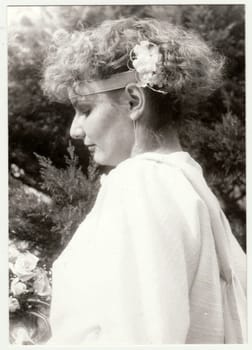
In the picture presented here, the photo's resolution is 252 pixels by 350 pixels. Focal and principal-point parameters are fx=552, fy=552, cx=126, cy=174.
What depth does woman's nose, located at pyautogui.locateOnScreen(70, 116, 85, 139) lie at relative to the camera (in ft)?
4.95

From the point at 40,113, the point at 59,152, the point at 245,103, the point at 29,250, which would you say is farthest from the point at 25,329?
the point at 245,103

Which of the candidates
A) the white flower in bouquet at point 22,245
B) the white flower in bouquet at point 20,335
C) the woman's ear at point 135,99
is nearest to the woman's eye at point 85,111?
the woman's ear at point 135,99

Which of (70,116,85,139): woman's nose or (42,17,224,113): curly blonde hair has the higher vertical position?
(42,17,224,113): curly blonde hair

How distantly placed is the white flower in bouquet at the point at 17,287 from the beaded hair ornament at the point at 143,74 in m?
0.57

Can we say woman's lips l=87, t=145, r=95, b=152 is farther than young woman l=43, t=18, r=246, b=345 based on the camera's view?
Yes

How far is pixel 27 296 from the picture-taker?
1.53 m

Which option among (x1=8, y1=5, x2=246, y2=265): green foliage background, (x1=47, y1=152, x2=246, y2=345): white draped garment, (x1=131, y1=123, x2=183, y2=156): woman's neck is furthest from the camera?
(x1=8, y1=5, x2=246, y2=265): green foliage background

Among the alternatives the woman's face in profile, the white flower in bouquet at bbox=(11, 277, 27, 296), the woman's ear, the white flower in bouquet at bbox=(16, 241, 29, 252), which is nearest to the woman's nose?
the woman's face in profile

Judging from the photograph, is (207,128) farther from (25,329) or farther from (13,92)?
(25,329)

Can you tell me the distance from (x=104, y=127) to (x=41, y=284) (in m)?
0.46

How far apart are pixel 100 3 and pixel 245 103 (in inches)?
19.9

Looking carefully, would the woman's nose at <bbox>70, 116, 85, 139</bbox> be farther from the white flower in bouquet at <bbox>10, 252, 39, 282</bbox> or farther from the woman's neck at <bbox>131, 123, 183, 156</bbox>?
the white flower in bouquet at <bbox>10, 252, 39, 282</bbox>

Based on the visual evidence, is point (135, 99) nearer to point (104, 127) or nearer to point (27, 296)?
point (104, 127)

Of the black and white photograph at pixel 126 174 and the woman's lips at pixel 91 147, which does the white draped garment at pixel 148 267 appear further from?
the woman's lips at pixel 91 147
